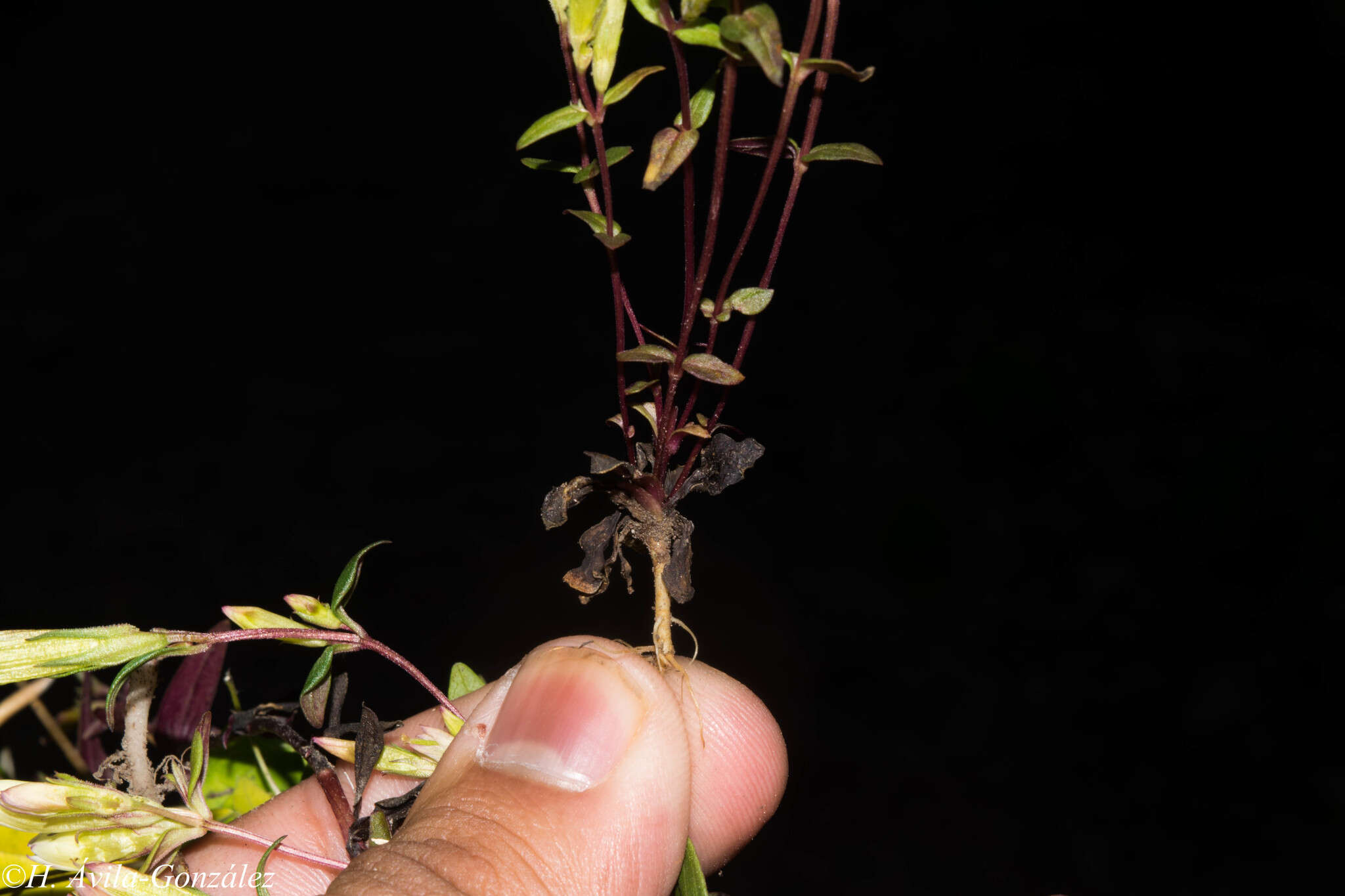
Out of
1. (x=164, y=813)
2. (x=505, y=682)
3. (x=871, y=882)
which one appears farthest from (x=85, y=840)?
(x=871, y=882)

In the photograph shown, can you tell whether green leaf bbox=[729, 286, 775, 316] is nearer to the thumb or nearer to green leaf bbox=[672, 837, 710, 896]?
the thumb

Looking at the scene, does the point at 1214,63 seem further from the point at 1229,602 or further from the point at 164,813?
the point at 164,813

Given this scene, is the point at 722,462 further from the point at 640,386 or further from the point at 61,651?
the point at 61,651

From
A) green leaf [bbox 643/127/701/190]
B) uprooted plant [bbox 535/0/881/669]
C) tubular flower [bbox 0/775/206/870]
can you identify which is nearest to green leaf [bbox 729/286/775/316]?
uprooted plant [bbox 535/0/881/669]

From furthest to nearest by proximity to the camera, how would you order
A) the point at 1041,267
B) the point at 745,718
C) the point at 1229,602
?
the point at 1041,267
the point at 1229,602
the point at 745,718

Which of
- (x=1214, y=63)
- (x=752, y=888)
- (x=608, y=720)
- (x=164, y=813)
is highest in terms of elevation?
(x=1214, y=63)

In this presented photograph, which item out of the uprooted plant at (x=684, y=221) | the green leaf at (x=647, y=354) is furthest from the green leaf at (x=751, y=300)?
the green leaf at (x=647, y=354)
